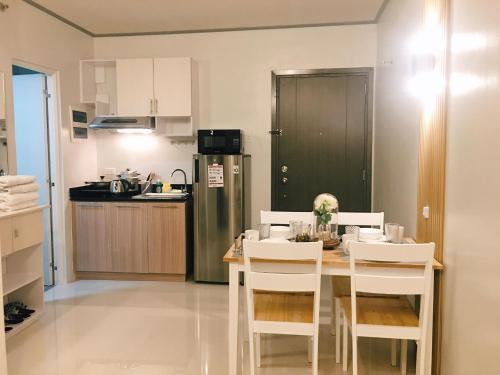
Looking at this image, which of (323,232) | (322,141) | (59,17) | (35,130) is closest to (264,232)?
(323,232)

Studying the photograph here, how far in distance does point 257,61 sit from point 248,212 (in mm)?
1742

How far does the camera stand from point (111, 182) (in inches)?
186

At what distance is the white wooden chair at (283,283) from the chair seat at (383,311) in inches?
10.2

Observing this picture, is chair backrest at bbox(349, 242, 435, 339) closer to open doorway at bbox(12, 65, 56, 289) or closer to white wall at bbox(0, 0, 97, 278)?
white wall at bbox(0, 0, 97, 278)

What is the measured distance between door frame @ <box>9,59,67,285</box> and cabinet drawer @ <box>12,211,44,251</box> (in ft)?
3.26

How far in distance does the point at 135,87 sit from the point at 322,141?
2.20 meters

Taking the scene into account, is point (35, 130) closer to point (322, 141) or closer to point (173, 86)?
point (173, 86)

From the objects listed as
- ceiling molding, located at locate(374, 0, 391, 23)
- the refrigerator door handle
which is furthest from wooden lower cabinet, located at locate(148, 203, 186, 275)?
ceiling molding, located at locate(374, 0, 391, 23)

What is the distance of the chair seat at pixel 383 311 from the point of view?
2.32m

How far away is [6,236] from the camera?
3088 mm

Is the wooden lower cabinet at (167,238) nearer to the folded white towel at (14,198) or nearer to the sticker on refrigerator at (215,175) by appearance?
the sticker on refrigerator at (215,175)

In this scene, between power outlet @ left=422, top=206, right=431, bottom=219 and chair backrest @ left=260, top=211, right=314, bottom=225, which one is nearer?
power outlet @ left=422, top=206, right=431, bottom=219

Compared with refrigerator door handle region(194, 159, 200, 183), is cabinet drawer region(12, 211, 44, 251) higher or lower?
lower

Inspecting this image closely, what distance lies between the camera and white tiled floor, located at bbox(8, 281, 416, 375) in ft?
9.12
